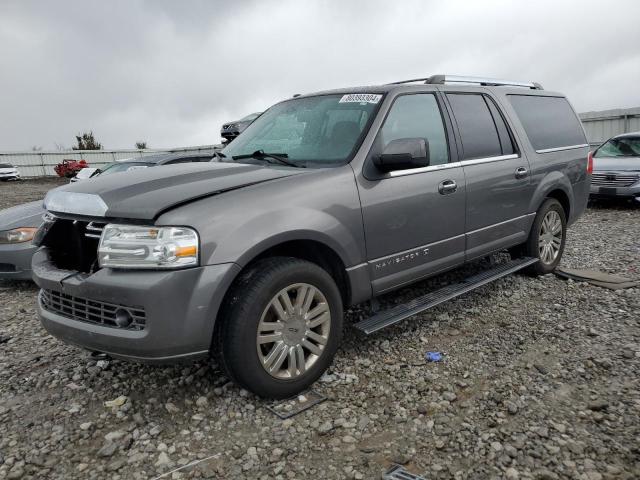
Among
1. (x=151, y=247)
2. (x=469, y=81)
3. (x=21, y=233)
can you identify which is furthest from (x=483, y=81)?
(x=21, y=233)

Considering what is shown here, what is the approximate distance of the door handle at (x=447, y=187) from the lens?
3.74 meters

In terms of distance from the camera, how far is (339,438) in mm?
2658

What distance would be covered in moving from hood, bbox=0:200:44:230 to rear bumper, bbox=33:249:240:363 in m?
3.12

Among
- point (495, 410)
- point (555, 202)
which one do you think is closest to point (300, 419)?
point (495, 410)

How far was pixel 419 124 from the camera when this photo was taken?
379 cm

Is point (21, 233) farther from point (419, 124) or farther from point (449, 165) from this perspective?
point (449, 165)

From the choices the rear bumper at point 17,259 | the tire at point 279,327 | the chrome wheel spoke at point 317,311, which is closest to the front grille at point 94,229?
the tire at point 279,327

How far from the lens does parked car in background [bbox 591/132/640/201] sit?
9.77 meters

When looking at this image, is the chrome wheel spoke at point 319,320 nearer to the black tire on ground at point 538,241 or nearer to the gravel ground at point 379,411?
the gravel ground at point 379,411

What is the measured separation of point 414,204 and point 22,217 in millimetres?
4307

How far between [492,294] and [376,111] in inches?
89.7

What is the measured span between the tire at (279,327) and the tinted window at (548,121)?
2.98 metres

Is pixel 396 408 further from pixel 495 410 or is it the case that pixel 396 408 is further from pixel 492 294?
pixel 492 294

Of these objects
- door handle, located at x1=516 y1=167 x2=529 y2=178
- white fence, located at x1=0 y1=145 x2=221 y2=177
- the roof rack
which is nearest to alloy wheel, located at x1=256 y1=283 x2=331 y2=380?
the roof rack
